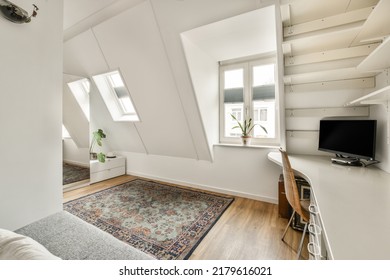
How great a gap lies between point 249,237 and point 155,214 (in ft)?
4.00

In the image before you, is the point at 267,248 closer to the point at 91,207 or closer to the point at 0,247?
the point at 0,247

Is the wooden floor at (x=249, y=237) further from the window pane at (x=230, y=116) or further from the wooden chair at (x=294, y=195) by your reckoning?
the window pane at (x=230, y=116)

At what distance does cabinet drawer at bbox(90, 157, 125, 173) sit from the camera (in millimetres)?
3686

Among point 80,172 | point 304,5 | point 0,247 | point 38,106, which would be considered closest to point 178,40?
point 304,5

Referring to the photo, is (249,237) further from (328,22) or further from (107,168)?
(107,168)

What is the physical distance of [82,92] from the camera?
11.5 ft

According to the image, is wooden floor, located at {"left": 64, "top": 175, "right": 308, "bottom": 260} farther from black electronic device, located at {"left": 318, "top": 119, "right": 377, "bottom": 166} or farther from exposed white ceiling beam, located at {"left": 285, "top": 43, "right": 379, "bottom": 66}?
exposed white ceiling beam, located at {"left": 285, "top": 43, "right": 379, "bottom": 66}

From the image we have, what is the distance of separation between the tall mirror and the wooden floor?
2.83 meters

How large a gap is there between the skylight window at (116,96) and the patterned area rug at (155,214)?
4.93ft

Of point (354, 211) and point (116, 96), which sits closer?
point (354, 211)

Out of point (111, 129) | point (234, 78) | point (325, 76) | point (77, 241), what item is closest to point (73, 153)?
point (111, 129)

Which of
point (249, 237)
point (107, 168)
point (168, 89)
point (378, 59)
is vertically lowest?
point (249, 237)

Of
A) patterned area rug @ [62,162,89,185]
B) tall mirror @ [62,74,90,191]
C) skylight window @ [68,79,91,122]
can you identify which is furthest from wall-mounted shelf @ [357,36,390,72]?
patterned area rug @ [62,162,89,185]
